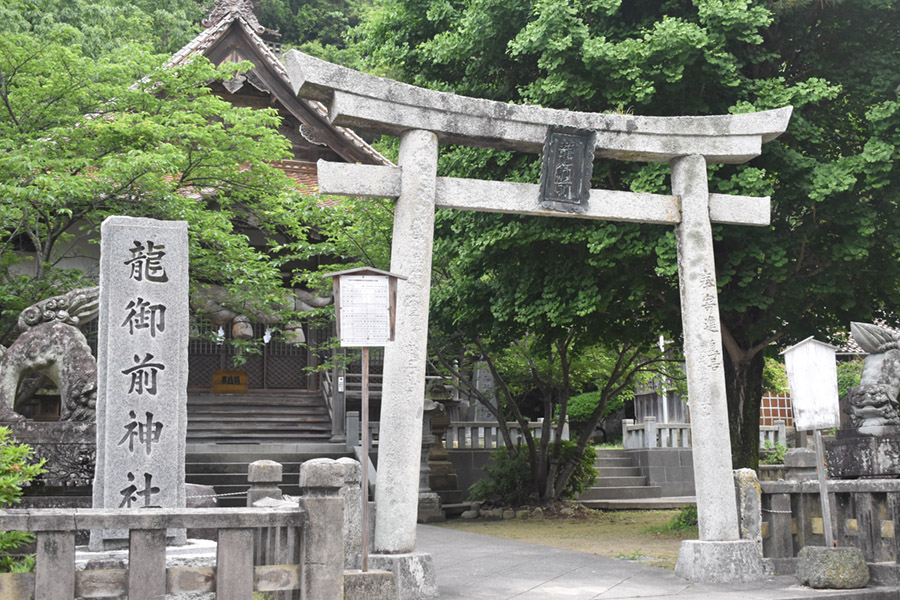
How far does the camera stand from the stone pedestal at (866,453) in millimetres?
9711

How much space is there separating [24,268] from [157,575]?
13.4 metres

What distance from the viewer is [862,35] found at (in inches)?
449

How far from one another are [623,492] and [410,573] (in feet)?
40.3

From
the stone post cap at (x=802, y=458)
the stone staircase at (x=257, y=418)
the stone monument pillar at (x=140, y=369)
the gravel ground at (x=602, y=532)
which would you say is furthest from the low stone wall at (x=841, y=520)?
the stone staircase at (x=257, y=418)

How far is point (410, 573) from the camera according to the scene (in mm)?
7711

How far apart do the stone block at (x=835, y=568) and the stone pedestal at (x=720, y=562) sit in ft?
2.19

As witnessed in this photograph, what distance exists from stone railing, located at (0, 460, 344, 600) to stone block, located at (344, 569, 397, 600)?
1.87 feet

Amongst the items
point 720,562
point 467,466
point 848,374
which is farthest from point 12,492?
point 848,374

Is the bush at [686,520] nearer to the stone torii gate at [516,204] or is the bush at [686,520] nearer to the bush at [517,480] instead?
the bush at [517,480]

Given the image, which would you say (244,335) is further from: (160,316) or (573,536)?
(160,316)

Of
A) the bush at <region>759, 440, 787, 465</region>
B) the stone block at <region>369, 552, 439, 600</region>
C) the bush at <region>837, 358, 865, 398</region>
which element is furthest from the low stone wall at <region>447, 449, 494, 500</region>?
the bush at <region>837, 358, 865, 398</region>

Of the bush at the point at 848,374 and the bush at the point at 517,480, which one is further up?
the bush at the point at 848,374

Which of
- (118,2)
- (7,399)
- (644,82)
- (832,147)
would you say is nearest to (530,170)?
(644,82)

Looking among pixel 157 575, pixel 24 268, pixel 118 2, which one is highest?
pixel 118 2
